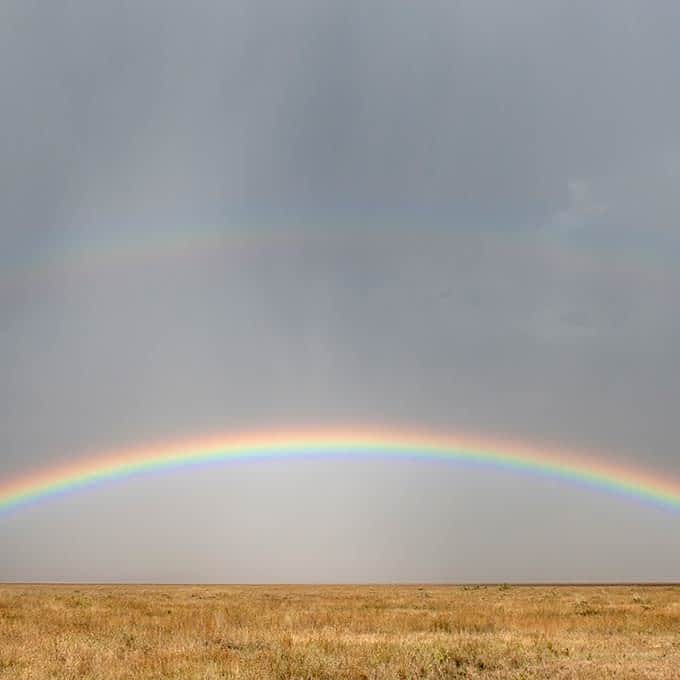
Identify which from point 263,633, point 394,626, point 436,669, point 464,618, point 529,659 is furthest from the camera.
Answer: point 464,618

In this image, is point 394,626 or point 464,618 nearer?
point 394,626

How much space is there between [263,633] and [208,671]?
27.3 feet

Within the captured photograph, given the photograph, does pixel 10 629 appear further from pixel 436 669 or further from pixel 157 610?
pixel 436 669

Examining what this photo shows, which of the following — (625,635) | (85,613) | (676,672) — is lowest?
(676,672)

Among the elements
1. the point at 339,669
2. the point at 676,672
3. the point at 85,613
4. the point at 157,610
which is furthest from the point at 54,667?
the point at 157,610

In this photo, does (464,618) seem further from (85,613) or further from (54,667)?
(54,667)

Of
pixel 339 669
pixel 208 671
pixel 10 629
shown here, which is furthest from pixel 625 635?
pixel 10 629

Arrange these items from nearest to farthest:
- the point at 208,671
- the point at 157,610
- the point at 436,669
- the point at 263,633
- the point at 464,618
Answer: the point at 208,671, the point at 436,669, the point at 263,633, the point at 464,618, the point at 157,610

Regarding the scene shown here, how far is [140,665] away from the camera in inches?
583

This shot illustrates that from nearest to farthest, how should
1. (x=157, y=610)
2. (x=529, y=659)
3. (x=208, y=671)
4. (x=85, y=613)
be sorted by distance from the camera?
(x=208, y=671) → (x=529, y=659) → (x=85, y=613) → (x=157, y=610)

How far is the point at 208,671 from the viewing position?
1375 cm

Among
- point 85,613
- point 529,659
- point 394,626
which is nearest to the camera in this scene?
point 529,659

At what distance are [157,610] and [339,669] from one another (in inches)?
810

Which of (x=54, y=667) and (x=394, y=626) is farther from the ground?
(x=394, y=626)
